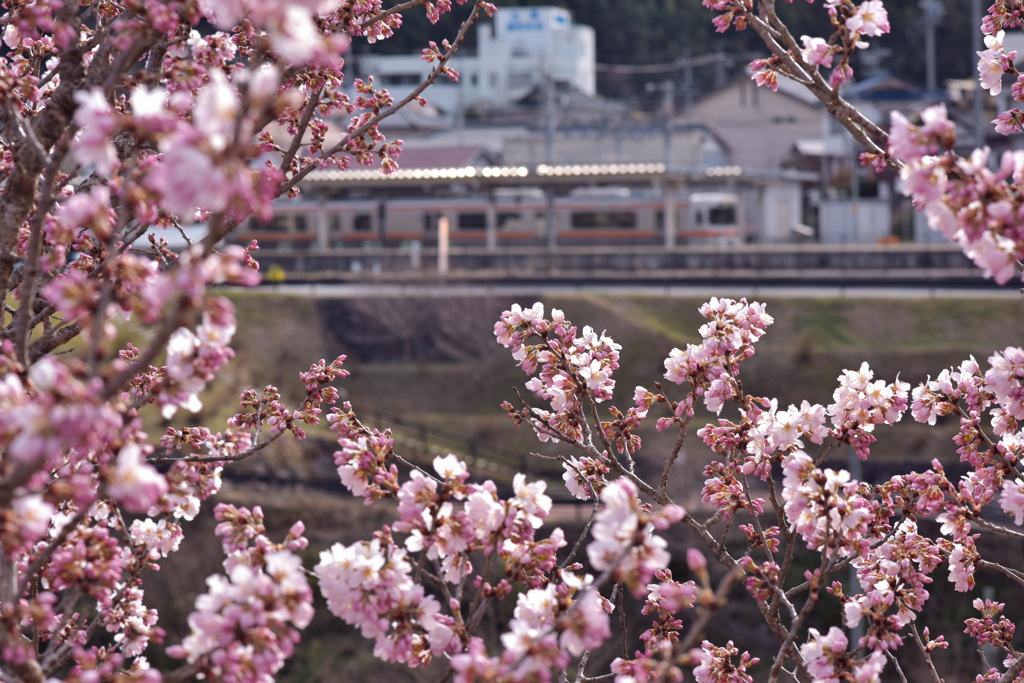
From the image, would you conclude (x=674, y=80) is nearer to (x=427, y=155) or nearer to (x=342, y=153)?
(x=427, y=155)

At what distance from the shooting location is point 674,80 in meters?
68.1

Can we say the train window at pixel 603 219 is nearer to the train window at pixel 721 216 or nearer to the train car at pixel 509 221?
the train car at pixel 509 221

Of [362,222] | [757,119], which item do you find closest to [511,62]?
[757,119]

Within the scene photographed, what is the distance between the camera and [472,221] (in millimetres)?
42656

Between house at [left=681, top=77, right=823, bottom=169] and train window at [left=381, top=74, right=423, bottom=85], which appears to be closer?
house at [left=681, top=77, right=823, bottom=169]

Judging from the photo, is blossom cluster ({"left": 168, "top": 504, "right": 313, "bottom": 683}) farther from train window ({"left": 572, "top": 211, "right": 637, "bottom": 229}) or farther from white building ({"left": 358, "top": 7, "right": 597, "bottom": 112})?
white building ({"left": 358, "top": 7, "right": 597, "bottom": 112})

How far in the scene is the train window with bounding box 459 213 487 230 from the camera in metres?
42.5

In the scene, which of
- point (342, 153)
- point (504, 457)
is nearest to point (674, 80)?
point (504, 457)

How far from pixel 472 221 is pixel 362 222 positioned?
468 centimetres

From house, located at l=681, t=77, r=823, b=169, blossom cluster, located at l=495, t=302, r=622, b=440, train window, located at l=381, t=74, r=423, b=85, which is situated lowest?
house, located at l=681, t=77, r=823, b=169

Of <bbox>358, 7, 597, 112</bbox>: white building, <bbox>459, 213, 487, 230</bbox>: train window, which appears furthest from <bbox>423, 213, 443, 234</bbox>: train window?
<bbox>358, 7, 597, 112</bbox>: white building

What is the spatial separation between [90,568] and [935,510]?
109 inches

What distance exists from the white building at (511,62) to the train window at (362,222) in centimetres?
2480

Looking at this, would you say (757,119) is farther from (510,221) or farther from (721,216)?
(510,221)
